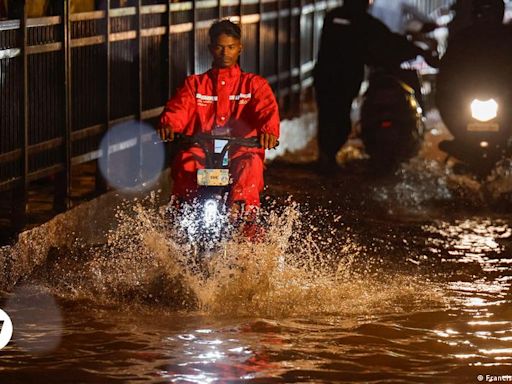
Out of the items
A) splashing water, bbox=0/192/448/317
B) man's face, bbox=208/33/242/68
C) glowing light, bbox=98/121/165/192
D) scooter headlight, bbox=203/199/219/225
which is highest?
man's face, bbox=208/33/242/68

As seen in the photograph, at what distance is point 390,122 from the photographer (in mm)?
13812

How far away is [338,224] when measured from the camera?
11.6m

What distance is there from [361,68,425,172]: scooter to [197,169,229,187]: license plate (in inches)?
224

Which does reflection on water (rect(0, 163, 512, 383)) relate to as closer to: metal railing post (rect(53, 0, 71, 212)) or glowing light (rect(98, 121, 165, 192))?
metal railing post (rect(53, 0, 71, 212))

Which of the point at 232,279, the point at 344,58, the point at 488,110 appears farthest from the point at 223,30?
the point at 344,58

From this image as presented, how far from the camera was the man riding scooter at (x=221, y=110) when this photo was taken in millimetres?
8594

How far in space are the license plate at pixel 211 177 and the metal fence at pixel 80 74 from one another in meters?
1.88

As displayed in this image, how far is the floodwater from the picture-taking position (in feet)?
22.5

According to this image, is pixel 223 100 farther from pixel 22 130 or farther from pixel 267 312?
pixel 22 130

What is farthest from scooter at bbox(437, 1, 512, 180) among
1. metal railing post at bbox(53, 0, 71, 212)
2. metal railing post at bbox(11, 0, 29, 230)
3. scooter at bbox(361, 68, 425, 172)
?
metal railing post at bbox(11, 0, 29, 230)

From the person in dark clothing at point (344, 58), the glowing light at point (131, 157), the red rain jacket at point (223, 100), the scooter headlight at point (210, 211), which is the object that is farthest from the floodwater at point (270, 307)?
the person in dark clothing at point (344, 58)

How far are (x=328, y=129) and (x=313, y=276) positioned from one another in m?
6.44

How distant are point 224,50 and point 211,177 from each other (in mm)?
954

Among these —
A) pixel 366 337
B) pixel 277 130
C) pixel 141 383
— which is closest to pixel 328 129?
pixel 277 130
